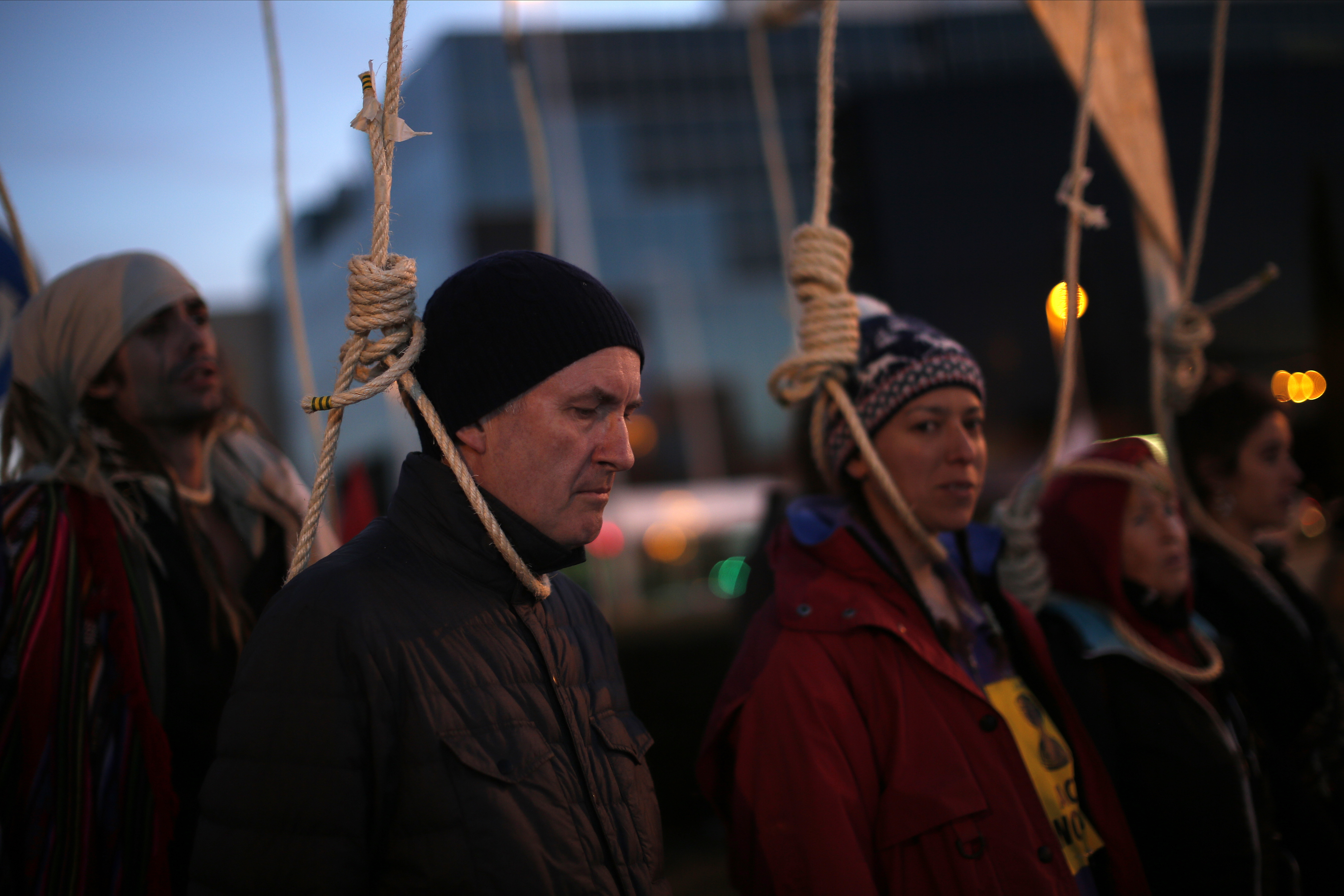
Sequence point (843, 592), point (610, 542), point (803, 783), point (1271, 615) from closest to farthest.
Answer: point (803, 783) < point (843, 592) < point (1271, 615) < point (610, 542)

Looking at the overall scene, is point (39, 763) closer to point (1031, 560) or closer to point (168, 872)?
point (168, 872)

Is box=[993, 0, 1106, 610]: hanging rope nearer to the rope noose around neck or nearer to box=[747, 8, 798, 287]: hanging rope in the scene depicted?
the rope noose around neck

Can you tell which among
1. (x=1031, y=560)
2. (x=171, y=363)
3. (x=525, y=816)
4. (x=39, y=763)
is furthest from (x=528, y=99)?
(x=525, y=816)

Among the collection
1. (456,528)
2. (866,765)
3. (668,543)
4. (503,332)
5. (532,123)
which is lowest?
(668,543)

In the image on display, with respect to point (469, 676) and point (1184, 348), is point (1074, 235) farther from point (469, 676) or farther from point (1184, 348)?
point (469, 676)

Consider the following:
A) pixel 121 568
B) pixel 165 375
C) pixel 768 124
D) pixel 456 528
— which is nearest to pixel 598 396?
pixel 456 528

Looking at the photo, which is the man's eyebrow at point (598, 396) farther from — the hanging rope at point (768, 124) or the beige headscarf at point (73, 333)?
the hanging rope at point (768, 124)

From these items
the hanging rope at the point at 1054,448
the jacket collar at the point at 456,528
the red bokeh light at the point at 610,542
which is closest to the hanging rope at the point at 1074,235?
the hanging rope at the point at 1054,448

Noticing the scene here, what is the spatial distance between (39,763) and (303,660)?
820 millimetres

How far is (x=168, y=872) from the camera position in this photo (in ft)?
4.79

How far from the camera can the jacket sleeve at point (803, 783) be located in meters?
1.31

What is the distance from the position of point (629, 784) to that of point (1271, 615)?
6.48ft

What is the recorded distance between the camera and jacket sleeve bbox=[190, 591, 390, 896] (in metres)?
0.87

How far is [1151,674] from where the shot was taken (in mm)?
1841
